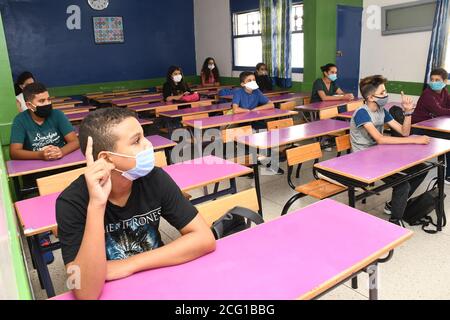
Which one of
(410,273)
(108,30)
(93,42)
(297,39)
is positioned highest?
(108,30)

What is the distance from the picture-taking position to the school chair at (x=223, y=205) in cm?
193

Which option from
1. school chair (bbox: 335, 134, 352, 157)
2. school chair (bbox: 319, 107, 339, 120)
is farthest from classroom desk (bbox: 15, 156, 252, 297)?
school chair (bbox: 319, 107, 339, 120)

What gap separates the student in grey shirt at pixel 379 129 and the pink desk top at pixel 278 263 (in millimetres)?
1363

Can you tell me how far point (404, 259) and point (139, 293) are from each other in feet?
6.66

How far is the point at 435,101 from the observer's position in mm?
4156

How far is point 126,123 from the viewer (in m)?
1.37

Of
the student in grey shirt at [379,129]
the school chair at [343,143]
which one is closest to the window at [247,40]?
the school chair at [343,143]

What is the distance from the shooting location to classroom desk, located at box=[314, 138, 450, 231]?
7.91 feet

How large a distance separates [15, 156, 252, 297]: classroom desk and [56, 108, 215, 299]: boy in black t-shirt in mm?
585

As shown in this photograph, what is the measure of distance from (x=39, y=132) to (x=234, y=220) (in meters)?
A: 2.02

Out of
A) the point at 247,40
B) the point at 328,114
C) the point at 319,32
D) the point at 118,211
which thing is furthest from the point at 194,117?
the point at 247,40

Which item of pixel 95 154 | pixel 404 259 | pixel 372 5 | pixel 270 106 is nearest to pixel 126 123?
pixel 95 154

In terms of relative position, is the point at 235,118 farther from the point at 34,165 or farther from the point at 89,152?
the point at 89,152
